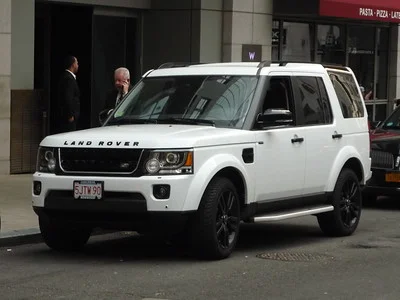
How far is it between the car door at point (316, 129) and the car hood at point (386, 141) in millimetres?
3168

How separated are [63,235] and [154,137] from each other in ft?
5.45

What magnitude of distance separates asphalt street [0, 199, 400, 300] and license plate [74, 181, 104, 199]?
2.30 ft

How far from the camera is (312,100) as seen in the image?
453 inches

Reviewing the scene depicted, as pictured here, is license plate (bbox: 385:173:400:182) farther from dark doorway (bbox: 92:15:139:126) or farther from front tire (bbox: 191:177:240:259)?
dark doorway (bbox: 92:15:139:126)

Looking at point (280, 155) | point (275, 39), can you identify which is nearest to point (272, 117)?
point (280, 155)

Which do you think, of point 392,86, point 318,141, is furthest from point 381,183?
point 392,86

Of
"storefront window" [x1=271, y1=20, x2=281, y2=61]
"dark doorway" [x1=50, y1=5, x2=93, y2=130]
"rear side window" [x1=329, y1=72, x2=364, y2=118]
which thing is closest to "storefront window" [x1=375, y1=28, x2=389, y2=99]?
"storefront window" [x1=271, y1=20, x2=281, y2=61]

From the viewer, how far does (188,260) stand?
9914 mm

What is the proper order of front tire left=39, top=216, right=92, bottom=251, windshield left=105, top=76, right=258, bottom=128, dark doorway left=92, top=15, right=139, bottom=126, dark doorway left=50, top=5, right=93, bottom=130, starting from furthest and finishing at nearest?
dark doorway left=92, top=15, right=139, bottom=126, dark doorway left=50, top=5, right=93, bottom=130, windshield left=105, top=76, right=258, bottom=128, front tire left=39, top=216, right=92, bottom=251

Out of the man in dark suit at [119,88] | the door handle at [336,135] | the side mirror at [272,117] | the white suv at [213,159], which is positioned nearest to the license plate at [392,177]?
the white suv at [213,159]

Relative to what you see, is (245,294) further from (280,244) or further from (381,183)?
(381,183)

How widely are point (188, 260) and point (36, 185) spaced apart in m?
1.73

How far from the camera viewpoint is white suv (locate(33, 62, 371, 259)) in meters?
9.42

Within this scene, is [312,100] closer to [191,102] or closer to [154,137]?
[191,102]
